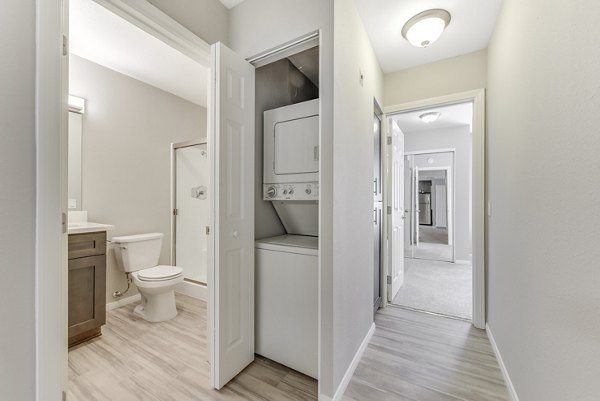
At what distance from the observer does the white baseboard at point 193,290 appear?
2.90 meters

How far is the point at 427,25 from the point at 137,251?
327 centimetres

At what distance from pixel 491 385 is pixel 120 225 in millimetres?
3439

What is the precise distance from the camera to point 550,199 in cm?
100

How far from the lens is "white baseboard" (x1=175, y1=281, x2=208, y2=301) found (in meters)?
2.90

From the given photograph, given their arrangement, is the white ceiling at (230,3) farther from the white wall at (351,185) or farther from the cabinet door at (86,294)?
the cabinet door at (86,294)

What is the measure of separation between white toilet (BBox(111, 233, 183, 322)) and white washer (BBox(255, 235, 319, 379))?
1091 mm

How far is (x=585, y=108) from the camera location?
2.50ft

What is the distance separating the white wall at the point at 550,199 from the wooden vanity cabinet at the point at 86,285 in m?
2.82

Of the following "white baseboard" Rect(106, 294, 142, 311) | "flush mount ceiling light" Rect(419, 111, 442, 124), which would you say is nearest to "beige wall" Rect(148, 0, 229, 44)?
"white baseboard" Rect(106, 294, 142, 311)

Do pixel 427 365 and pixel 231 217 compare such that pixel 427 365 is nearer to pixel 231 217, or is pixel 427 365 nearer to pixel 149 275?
pixel 231 217

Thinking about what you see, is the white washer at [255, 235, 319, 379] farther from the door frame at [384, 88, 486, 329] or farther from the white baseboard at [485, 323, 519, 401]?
the door frame at [384, 88, 486, 329]

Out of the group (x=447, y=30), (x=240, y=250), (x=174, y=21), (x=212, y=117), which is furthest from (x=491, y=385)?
(x=174, y=21)

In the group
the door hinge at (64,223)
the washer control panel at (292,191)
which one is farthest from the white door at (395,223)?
the door hinge at (64,223)

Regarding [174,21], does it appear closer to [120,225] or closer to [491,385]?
[120,225]
